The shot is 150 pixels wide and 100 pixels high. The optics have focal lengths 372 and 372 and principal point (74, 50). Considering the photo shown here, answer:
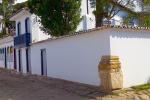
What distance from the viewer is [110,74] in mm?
16250

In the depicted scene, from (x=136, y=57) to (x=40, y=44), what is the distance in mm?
10128

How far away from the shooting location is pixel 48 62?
24234mm

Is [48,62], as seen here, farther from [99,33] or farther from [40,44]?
[99,33]

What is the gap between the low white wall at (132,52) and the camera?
677 inches

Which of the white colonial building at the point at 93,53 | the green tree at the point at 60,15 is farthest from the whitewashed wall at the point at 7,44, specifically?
the green tree at the point at 60,15

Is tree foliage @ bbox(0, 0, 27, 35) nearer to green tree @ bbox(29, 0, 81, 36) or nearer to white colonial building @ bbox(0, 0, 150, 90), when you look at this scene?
white colonial building @ bbox(0, 0, 150, 90)

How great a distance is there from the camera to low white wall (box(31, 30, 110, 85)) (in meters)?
17.8

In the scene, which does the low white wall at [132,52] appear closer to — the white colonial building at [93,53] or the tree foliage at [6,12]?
the white colonial building at [93,53]

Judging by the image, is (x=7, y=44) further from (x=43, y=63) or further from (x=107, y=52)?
(x=107, y=52)

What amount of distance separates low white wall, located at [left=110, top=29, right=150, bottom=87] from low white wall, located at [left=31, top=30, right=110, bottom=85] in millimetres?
501

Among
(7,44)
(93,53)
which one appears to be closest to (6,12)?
(7,44)

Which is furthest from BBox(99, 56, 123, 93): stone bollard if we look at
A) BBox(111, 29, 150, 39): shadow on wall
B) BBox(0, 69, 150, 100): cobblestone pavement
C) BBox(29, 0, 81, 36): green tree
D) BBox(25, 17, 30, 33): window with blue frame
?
BBox(25, 17, 30, 33): window with blue frame

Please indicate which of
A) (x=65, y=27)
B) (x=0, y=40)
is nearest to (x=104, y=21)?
(x=65, y=27)

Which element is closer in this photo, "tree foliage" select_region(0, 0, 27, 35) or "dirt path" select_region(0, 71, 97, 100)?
"dirt path" select_region(0, 71, 97, 100)
